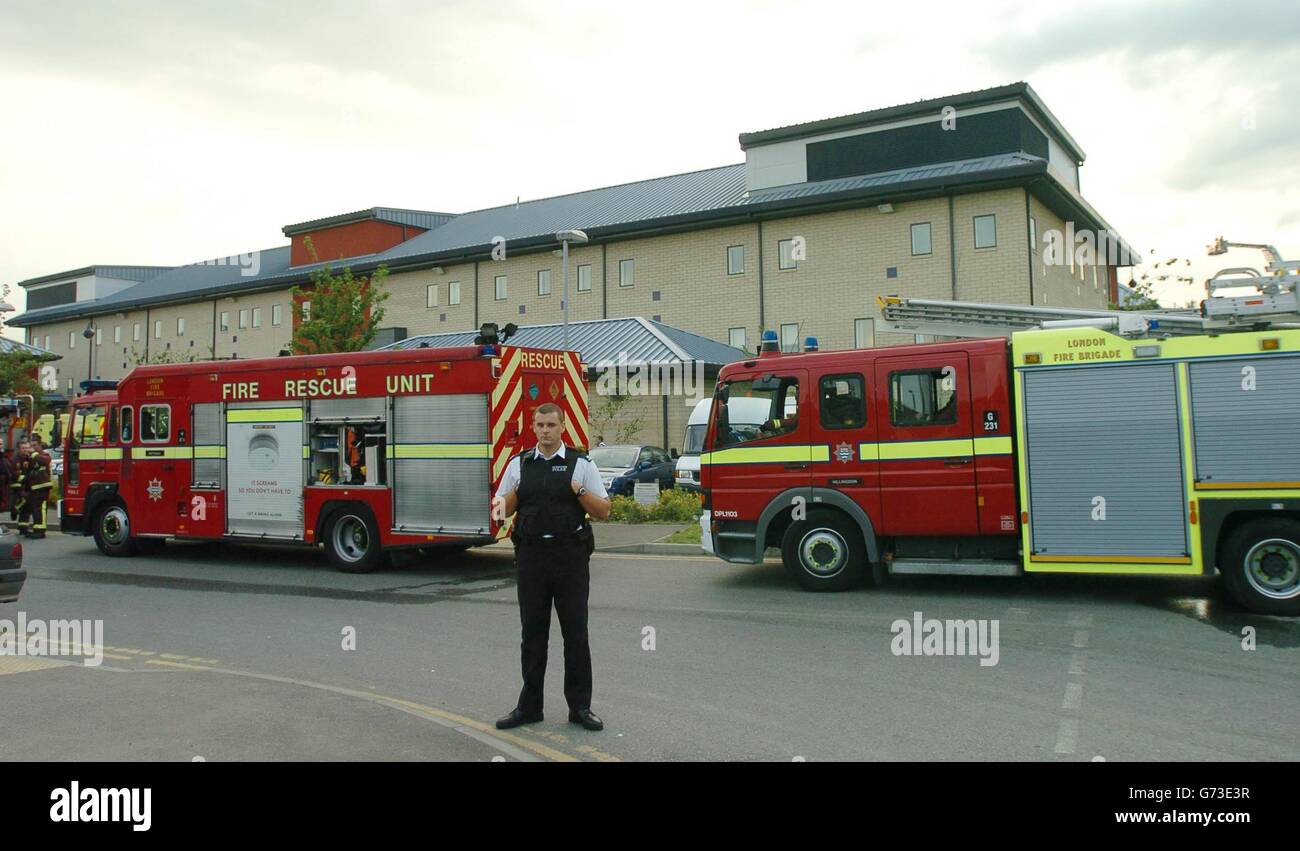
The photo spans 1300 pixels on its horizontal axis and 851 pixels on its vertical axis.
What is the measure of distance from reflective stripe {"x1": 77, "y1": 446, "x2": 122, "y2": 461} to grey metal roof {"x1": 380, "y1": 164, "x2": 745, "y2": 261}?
24.0m

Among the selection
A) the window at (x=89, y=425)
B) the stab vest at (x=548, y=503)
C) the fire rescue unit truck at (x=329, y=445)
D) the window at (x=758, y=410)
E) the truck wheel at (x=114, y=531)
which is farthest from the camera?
the window at (x=89, y=425)

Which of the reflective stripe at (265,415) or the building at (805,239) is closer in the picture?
the reflective stripe at (265,415)

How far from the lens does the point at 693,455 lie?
21422 mm

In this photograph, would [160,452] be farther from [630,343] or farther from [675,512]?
[630,343]

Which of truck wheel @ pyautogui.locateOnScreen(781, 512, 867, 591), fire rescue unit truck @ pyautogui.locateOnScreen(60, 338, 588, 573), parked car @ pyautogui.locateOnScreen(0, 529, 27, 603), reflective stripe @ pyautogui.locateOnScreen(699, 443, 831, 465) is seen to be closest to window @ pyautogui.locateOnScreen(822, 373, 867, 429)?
reflective stripe @ pyautogui.locateOnScreen(699, 443, 831, 465)

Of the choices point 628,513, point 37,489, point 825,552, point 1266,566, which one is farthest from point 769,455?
point 37,489

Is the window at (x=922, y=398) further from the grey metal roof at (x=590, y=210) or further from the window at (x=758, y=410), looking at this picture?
the grey metal roof at (x=590, y=210)

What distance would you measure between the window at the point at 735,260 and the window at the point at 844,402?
2497cm

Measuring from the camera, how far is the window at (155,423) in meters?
15.7

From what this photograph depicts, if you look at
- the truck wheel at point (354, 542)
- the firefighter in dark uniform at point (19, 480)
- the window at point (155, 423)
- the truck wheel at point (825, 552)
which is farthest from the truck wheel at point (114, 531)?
the truck wheel at point (825, 552)

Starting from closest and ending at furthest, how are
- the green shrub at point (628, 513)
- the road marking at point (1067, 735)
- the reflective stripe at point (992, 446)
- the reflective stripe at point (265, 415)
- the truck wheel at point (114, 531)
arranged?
the road marking at point (1067, 735)
the reflective stripe at point (992, 446)
the reflective stripe at point (265, 415)
the truck wheel at point (114, 531)
the green shrub at point (628, 513)

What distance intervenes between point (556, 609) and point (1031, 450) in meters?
6.44

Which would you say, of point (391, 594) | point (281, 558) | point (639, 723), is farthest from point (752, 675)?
point (281, 558)
